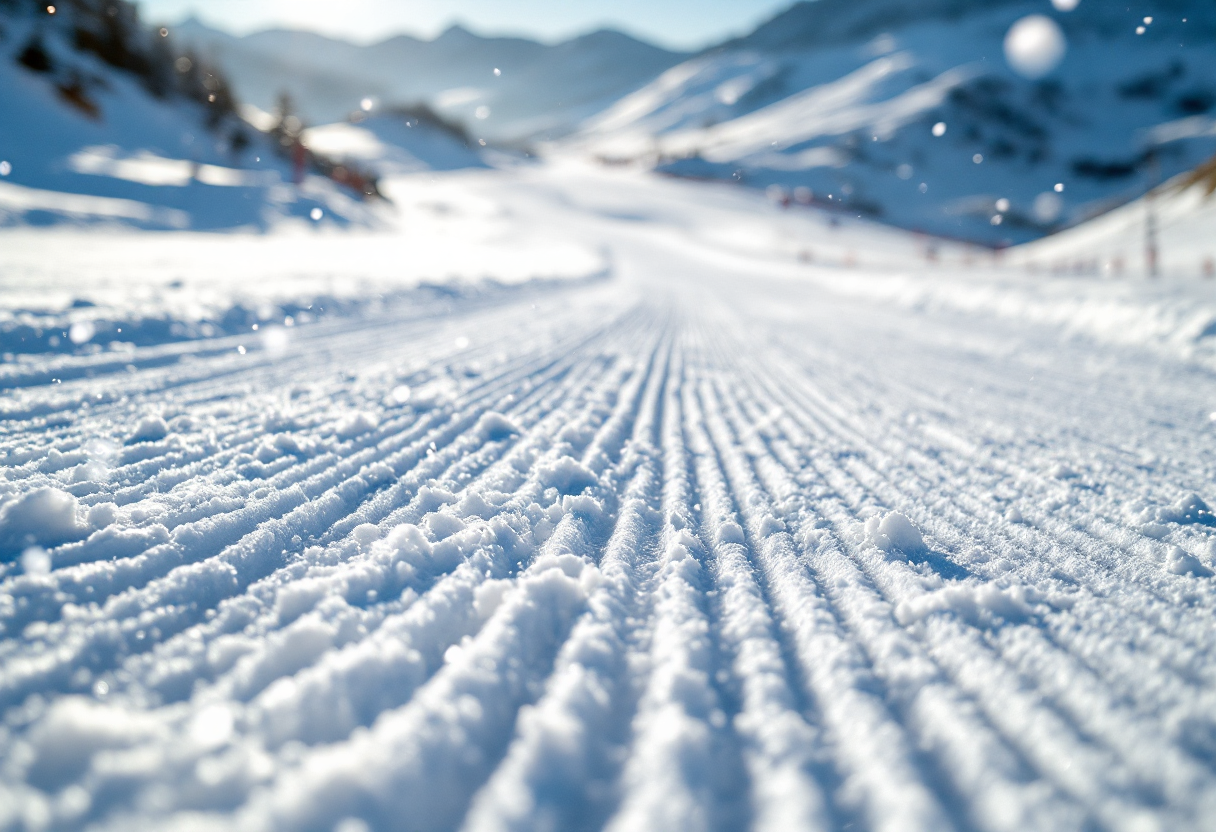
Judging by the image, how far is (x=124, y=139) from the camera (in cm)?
1939

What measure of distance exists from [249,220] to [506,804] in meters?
19.2

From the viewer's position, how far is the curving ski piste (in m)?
1.24

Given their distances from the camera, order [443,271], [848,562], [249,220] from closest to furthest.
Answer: [848,562]
[443,271]
[249,220]

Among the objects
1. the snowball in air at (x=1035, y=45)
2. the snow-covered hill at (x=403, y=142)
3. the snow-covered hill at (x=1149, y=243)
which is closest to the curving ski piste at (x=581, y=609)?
the snow-covered hill at (x=1149, y=243)

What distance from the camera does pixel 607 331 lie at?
7.79m

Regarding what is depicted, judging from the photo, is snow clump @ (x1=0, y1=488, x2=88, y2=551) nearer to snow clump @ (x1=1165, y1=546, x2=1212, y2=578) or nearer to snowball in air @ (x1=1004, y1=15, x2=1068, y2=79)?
snow clump @ (x1=1165, y1=546, x2=1212, y2=578)

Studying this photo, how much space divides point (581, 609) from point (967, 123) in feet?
284

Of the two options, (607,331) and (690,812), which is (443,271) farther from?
(690,812)

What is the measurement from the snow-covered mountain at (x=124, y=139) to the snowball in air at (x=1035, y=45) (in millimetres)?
109225

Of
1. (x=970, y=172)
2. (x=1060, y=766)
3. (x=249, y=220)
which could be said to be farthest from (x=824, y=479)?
(x=970, y=172)

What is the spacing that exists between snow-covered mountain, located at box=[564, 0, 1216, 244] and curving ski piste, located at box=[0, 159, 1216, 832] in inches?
727

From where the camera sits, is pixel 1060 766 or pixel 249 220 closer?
pixel 1060 766

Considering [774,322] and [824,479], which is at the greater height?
[774,322]

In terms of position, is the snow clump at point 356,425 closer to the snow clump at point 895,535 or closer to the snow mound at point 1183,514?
the snow clump at point 895,535
